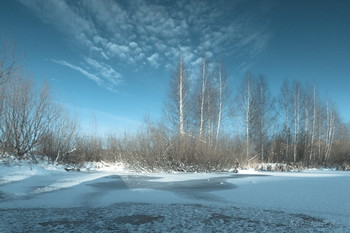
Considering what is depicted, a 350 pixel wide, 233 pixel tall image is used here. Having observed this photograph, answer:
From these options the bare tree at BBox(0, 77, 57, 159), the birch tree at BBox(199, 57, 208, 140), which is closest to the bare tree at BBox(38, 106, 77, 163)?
the bare tree at BBox(0, 77, 57, 159)

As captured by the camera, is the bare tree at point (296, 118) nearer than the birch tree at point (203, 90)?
No

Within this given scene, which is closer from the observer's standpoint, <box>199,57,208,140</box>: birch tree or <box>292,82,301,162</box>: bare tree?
<box>199,57,208,140</box>: birch tree

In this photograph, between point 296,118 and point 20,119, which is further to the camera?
point 296,118

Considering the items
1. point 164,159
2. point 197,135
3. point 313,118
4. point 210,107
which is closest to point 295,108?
point 313,118

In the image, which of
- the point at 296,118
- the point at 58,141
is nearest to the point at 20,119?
the point at 58,141

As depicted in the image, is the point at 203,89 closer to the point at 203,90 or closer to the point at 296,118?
the point at 203,90

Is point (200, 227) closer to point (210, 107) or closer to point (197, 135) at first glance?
point (197, 135)

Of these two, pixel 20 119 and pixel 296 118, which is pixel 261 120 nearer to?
pixel 296 118

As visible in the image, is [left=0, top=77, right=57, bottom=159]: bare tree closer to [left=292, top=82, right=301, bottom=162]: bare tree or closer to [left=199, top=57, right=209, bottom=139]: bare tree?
[left=199, top=57, right=209, bottom=139]: bare tree

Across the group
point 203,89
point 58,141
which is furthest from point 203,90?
point 58,141

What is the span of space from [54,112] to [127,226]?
11.2 m

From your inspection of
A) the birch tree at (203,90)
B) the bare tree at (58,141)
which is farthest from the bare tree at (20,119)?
the birch tree at (203,90)

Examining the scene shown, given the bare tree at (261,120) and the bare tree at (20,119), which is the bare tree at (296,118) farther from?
the bare tree at (20,119)

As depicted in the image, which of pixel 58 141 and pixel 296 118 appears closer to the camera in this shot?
pixel 58 141
